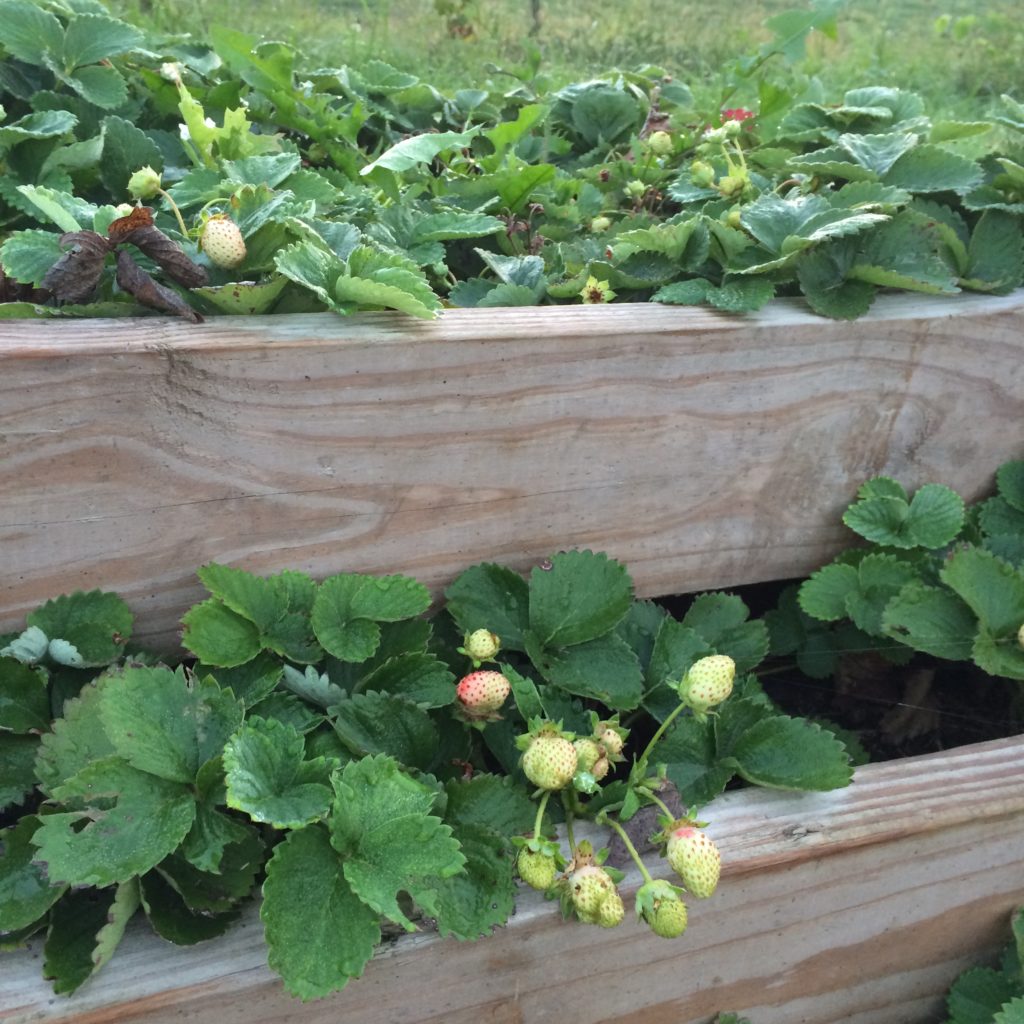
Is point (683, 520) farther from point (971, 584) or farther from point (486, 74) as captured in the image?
point (486, 74)

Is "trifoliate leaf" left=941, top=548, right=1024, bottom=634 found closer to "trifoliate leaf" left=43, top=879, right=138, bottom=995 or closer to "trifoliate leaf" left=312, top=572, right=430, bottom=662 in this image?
"trifoliate leaf" left=312, top=572, right=430, bottom=662

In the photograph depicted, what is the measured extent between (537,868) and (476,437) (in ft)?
1.50

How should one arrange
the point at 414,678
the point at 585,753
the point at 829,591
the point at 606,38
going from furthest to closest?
the point at 606,38 → the point at 829,591 → the point at 414,678 → the point at 585,753

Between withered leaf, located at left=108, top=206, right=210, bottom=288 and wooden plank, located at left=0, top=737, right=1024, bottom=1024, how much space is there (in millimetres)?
603

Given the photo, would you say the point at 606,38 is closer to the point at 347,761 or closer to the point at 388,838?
the point at 347,761

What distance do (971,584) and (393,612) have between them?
69cm

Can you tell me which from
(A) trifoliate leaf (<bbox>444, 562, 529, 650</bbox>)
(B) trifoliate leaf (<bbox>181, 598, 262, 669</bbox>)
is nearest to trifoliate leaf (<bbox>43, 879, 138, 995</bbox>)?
(B) trifoliate leaf (<bbox>181, 598, 262, 669</bbox>)

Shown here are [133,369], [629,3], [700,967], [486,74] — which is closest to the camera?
[133,369]

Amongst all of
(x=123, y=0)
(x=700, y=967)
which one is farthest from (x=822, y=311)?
(x=123, y=0)

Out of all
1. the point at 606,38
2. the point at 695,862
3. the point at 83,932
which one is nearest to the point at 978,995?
the point at 695,862

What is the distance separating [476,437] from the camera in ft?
3.61

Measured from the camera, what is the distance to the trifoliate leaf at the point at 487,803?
0.95 meters

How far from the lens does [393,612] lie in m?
1.03

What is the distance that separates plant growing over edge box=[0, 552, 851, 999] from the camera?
821 millimetres
